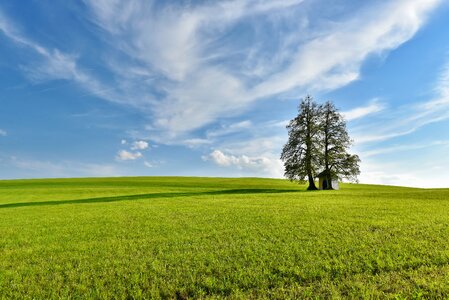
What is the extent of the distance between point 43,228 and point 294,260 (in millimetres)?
15525

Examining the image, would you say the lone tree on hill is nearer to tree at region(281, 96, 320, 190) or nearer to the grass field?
tree at region(281, 96, 320, 190)

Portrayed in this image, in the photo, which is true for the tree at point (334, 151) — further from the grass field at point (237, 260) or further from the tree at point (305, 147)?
the grass field at point (237, 260)

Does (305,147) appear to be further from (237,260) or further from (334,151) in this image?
(237,260)

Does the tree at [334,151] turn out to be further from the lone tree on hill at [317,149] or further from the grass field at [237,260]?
the grass field at [237,260]

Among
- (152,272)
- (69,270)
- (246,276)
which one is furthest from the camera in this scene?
(69,270)

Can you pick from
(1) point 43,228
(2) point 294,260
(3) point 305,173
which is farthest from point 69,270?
(3) point 305,173

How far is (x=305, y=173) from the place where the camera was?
178ft

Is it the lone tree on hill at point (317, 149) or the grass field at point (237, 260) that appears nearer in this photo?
the grass field at point (237, 260)

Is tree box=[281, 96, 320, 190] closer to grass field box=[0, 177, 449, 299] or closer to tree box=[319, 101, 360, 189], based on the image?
tree box=[319, 101, 360, 189]

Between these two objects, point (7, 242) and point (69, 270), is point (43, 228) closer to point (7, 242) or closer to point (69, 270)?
point (7, 242)

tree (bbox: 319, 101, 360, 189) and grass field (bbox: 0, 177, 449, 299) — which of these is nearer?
grass field (bbox: 0, 177, 449, 299)

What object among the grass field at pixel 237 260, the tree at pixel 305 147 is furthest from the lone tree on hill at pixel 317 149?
the grass field at pixel 237 260

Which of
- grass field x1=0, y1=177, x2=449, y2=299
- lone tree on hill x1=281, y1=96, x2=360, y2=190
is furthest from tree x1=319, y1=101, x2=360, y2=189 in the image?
grass field x1=0, y1=177, x2=449, y2=299

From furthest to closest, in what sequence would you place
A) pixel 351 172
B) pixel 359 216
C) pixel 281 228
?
pixel 351 172, pixel 359 216, pixel 281 228
